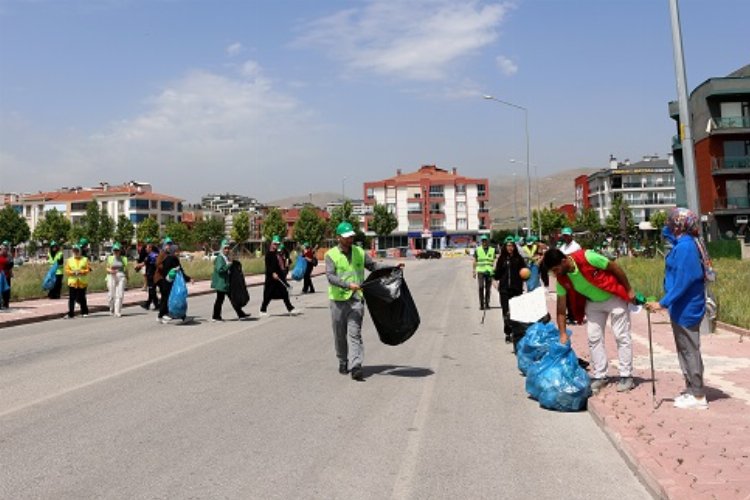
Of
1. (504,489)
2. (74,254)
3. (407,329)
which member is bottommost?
(504,489)

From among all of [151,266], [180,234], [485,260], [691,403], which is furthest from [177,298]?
[180,234]

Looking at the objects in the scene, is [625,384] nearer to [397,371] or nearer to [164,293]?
[397,371]

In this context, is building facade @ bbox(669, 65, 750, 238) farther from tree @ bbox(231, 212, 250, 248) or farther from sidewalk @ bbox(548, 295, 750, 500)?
tree @ bbox(231, 212, 250, 248)

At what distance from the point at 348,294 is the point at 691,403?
3.83m

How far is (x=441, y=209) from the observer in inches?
4641

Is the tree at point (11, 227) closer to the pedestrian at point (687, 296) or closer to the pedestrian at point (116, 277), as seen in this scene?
the pedestrian at point (116, 277)

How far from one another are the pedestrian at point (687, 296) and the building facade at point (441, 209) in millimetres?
110260

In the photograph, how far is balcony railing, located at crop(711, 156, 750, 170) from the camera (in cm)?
5719

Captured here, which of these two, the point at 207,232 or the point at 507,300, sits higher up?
the point at 207,232

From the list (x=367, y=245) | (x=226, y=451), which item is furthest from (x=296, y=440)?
(x=367, y=245)

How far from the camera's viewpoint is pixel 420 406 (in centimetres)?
680

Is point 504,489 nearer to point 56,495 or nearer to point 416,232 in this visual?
Answer: point 56,495

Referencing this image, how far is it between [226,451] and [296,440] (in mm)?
572

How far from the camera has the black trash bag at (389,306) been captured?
26.8 feet
